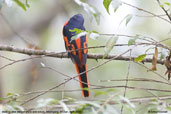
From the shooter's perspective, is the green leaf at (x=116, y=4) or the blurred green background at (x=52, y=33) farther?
the blurred green background at (x=52, y=33)

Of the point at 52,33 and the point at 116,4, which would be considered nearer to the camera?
the point at 116,4

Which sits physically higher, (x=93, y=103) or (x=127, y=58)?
(x=127, y=58)

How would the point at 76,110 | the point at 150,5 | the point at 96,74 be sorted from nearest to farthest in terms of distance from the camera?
the point at 76,110 < the point at 96,74 < the point at 150,5

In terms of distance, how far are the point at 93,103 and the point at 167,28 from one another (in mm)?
5876

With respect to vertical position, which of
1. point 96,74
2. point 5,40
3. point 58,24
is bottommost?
point 96,74

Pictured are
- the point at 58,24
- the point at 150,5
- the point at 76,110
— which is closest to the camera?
the point at 76,110

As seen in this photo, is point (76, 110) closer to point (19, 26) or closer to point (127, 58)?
point (127, 58)

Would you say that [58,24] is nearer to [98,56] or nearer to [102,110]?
[98,56]

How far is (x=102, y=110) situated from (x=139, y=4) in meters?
5.89

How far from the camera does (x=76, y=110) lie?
4.60ft

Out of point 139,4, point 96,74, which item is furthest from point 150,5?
point 96,74

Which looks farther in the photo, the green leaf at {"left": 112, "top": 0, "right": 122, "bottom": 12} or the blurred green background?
the blurred green background

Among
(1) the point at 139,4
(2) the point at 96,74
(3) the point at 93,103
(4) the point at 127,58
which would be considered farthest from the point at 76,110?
(1) the point at 139,4

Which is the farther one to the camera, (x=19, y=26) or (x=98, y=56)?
(x=19, y=26)
